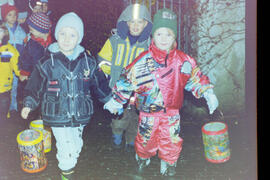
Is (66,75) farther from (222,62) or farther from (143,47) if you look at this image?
(222,62)

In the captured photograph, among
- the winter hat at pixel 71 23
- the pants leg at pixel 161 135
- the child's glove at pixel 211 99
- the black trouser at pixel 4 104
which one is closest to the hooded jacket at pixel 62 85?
the winter hat at pixel 71 23

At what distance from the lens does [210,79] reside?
2.86 m

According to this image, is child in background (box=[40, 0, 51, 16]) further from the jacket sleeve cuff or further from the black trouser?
the black trouser

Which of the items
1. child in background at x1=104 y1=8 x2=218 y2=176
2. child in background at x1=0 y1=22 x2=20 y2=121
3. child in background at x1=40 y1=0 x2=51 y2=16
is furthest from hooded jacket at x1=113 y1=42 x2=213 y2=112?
child in background at x1=0 y1=22 x2=20 y2=121

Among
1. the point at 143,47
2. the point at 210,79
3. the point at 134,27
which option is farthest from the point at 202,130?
the point at 134,27

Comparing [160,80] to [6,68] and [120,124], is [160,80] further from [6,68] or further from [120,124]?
[6,68]

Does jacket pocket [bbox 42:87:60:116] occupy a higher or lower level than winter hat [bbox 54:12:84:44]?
lower

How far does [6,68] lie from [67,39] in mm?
743

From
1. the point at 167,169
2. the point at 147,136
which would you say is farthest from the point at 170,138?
the point at 167,169

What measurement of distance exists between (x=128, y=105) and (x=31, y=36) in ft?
3.62

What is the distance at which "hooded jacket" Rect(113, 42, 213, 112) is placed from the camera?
2.72 meters

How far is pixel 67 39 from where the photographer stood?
2.69 metres

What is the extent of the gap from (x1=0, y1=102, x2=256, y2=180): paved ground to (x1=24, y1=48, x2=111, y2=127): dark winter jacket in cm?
21

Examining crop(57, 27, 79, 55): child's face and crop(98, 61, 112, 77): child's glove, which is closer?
crop(57, 27, 79, 55): child's face
